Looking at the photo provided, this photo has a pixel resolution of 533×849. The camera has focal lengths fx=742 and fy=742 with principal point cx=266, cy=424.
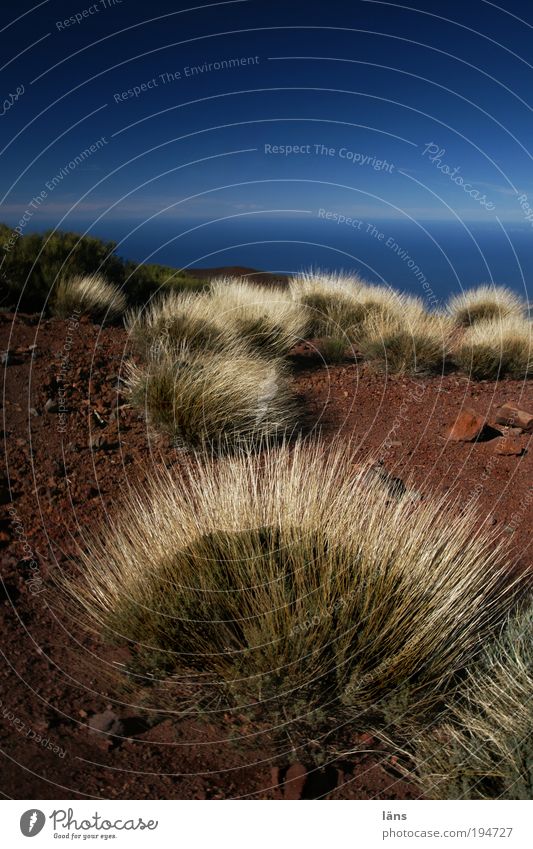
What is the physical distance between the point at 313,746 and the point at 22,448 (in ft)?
14.9

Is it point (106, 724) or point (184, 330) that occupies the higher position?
point (184, 330)

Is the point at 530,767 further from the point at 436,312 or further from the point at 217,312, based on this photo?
the point at 436,312

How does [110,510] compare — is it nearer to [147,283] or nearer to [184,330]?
[184,330]

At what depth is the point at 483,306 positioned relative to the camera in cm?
1794

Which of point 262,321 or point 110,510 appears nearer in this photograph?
point 110,510

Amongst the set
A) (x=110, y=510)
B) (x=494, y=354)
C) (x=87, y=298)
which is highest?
(x=87, y=298)

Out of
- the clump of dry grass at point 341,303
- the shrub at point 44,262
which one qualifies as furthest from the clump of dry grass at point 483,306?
the shrub at point 44,262

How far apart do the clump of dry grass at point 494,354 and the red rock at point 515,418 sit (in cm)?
210

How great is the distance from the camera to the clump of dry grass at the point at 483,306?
1742cm

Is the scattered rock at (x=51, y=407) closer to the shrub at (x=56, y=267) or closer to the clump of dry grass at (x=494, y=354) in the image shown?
the shrub at (x=56, y=267)

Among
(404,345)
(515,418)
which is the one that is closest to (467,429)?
(515,418)

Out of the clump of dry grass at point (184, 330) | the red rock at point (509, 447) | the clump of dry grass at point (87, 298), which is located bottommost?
the red rock at point (509, 447)

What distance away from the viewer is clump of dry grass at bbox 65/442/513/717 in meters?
4.04
